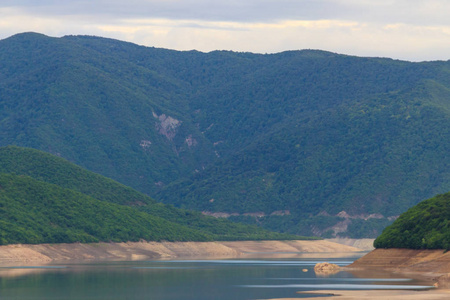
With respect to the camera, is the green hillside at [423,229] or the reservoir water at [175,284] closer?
the reservoir water at [175,284]

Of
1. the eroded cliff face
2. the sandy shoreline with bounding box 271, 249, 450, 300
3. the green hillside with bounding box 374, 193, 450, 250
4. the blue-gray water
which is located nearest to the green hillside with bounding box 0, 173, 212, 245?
the blue-gray water

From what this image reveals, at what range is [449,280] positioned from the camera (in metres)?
84.8

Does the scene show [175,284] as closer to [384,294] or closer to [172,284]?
[172,284]

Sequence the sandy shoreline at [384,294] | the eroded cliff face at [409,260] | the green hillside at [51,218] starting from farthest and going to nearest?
the green hillside at [51,218], the eroded cliff face at [409,260], the sandy shoreline at [384,294]

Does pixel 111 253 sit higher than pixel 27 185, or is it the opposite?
pixel 27 185

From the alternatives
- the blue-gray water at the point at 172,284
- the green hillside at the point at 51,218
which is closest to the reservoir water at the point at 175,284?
the blue-gray water at the point at 172,284

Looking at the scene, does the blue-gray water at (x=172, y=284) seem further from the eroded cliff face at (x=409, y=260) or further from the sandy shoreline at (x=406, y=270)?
the eroded cliff face at (x=409, y=260)

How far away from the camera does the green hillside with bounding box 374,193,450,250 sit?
339 feet

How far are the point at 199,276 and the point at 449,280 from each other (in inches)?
1252

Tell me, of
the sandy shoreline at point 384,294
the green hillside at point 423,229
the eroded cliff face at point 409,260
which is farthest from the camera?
the green hillside at point 423,229

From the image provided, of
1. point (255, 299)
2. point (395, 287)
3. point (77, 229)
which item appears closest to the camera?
point (255, 299)

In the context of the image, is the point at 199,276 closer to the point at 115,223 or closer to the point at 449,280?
the point at 449,280

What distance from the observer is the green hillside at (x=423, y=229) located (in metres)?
103

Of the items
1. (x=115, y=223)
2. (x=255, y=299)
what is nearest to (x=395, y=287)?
(x=255, y=299)
